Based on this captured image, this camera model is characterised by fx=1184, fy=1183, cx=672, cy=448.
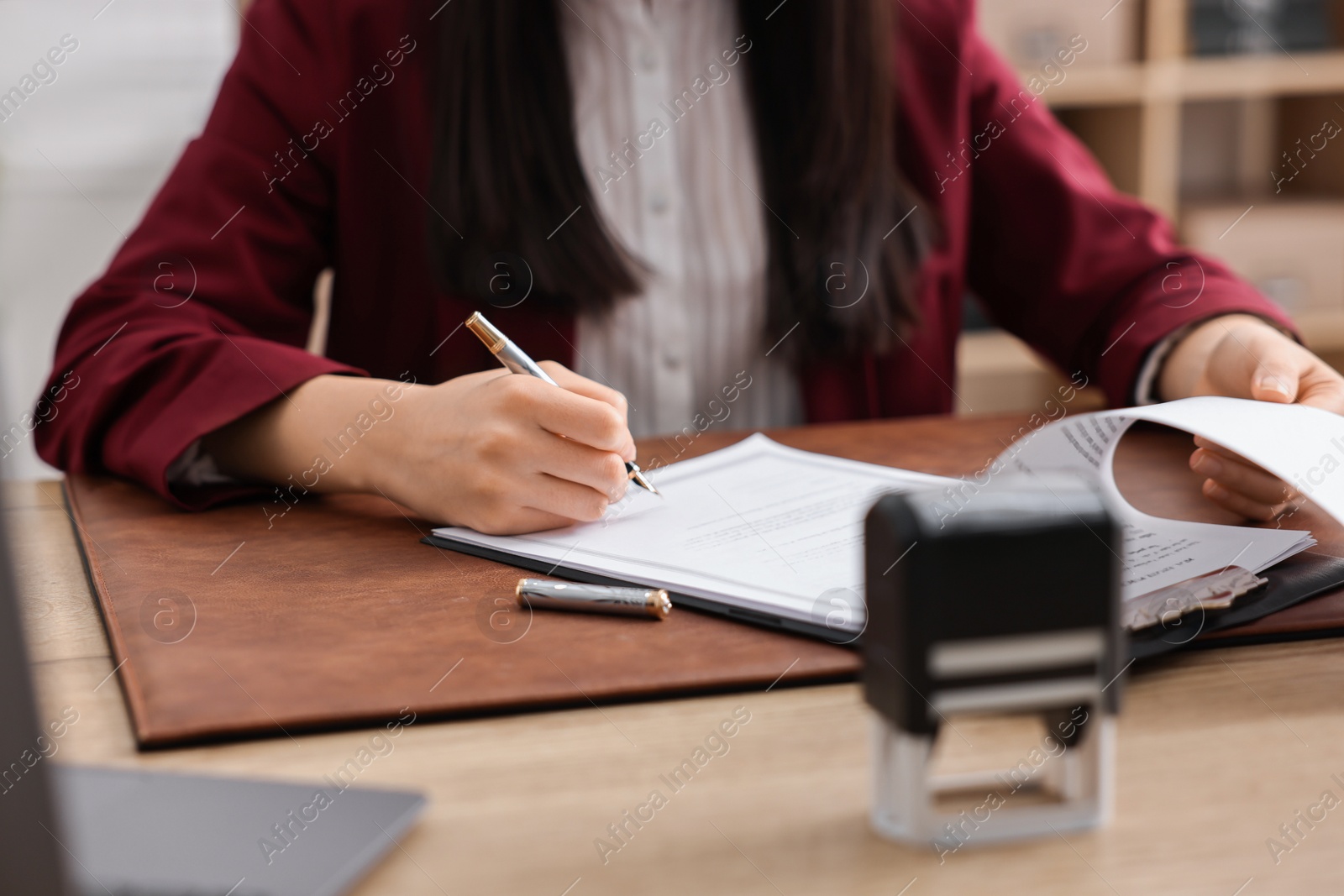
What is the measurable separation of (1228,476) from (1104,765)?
399mm

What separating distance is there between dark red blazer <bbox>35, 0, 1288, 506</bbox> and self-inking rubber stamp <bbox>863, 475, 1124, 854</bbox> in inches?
24.2

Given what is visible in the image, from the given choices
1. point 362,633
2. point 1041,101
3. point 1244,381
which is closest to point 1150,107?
point 1041,101

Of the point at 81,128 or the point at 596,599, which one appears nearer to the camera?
the point at 596,599

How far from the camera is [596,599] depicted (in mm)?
625

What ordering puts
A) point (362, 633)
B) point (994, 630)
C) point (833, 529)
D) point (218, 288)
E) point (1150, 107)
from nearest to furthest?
1. point (994, 630)
2. point (362, 633)
3. point (833, 529)
4. point (218, 288)
5. point (1150, 107)

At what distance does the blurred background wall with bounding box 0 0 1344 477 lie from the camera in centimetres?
217

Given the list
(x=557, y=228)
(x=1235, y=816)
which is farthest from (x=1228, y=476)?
(x=557, y=228)

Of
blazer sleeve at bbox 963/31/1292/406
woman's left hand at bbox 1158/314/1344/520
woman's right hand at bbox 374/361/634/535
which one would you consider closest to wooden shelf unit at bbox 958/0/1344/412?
blazer sleeve at bbox 963/31/1292/406

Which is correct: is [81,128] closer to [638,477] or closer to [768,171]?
[768,171]

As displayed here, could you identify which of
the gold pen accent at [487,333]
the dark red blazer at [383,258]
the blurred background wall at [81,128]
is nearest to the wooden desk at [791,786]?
the gold pen accent at [487,333]

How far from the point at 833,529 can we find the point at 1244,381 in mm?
401

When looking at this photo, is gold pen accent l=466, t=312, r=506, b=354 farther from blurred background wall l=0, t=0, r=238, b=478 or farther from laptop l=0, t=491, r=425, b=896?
blurred background wall l=0, t=0, r=238, b=478

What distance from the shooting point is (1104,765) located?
1.36 feet

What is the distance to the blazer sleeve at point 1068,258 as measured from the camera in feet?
3.56
